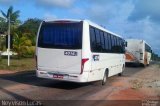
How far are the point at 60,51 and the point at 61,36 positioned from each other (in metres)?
0.71

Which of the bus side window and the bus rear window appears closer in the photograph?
the bus rear window

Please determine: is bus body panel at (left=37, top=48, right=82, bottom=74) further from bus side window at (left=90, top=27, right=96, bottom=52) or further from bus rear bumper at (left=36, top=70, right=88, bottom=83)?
bus side window at (left=90, top=27, right=96, bottom=52)

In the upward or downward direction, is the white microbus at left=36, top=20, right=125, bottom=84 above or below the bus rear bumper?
above

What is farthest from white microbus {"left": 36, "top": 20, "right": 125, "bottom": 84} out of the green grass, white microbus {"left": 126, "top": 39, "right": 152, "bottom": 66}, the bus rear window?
white microbus {"left": 126, "top": 39, "right": 152, "bottom": 66}

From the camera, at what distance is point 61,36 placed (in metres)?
16.7

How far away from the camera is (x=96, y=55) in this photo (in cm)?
1775

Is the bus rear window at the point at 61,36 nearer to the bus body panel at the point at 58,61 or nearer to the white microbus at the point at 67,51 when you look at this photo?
the white microbus at the point at 67,51

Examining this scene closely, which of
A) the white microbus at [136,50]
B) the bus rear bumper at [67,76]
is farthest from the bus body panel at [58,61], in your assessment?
the white microbus at [136,50]

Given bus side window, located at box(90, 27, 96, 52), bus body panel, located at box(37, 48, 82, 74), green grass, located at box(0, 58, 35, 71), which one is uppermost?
bus side window, located at box(90, 27, 96, 52)

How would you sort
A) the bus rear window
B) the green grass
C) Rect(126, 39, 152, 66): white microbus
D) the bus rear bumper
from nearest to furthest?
the bus rear bumper, the bus rear window, the green grass, Rect(126, 39, 152, 66): white microbus

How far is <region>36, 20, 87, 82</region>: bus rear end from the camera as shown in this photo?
16281 mm

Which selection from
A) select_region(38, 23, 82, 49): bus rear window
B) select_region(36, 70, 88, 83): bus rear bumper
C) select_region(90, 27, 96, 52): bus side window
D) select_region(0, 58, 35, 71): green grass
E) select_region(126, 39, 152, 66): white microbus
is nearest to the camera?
select_region(36, 70, 88, 83): bus rear bumper

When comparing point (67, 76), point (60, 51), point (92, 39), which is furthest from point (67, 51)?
point (92, 39)

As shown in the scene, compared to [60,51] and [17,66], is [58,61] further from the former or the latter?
[17,66]
